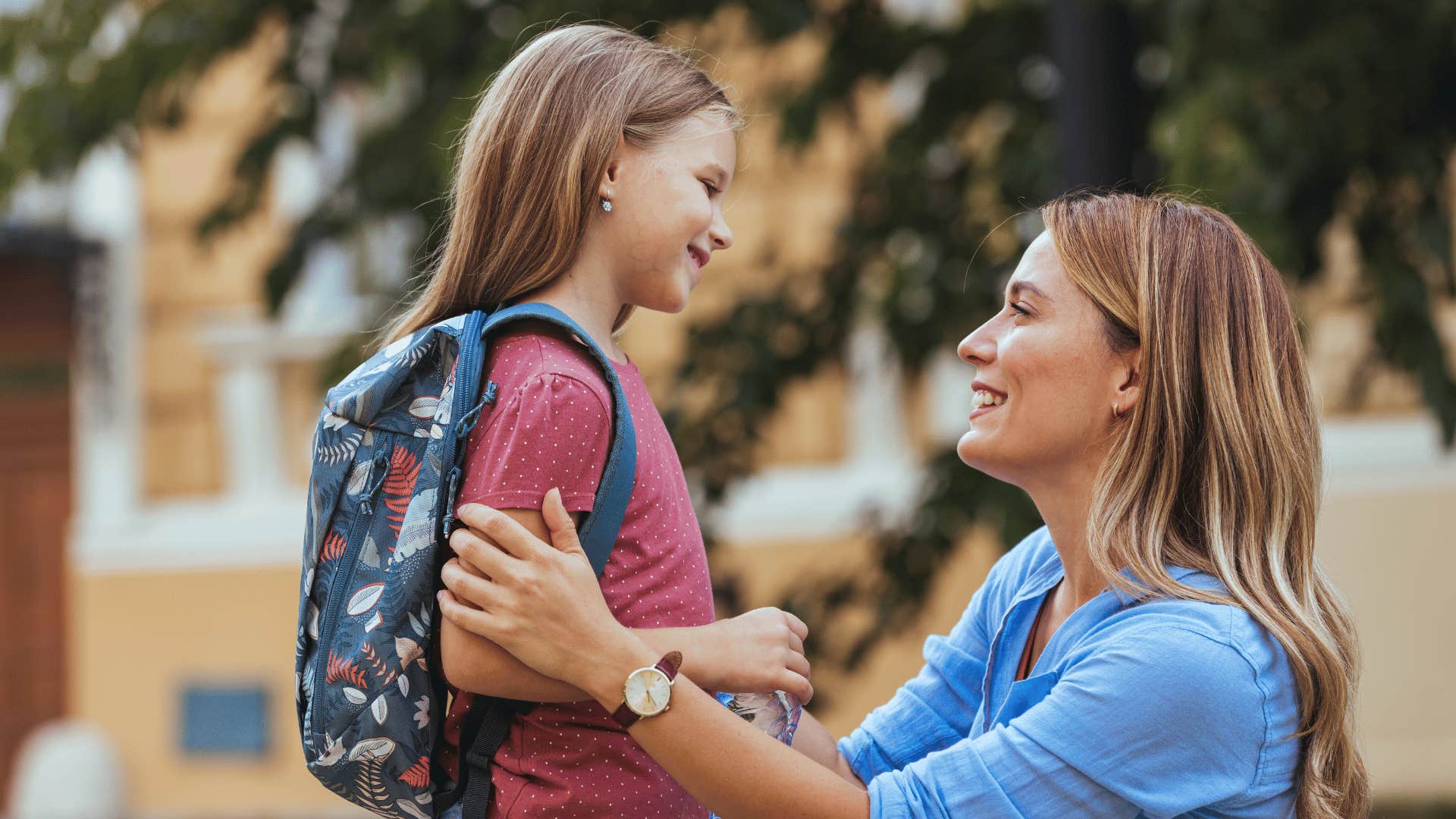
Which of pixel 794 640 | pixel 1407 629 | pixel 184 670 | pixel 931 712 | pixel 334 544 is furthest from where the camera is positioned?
pixel 184 670

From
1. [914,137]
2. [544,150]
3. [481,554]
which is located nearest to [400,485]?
[481,554]

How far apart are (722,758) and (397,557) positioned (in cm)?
42

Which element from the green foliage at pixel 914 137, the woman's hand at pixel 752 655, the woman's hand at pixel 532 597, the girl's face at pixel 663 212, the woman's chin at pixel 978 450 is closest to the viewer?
the woman's hand at pixel 532 597

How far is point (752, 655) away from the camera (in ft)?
6.46

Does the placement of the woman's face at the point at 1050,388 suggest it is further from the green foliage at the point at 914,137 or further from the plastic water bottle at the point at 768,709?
the green foliage at the point at 914,137

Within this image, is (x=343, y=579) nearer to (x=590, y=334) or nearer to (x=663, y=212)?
(x=590, y=334)

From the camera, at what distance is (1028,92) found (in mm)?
5332

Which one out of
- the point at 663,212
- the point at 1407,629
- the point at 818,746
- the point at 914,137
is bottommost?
the point at 1407,629

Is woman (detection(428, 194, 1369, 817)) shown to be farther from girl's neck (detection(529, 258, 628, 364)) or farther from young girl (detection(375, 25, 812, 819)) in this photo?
girl's neck (detection(529, 258, 628, 364))

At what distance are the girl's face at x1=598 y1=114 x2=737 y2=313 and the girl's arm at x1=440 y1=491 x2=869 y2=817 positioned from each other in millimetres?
348

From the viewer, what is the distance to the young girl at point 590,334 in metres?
1.89

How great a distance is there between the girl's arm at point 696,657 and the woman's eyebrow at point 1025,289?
0.51m

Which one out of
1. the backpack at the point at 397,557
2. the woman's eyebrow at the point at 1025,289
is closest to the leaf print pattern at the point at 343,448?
the backpack at the point at 397,557

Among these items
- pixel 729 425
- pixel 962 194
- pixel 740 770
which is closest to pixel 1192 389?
pixel 740 770
